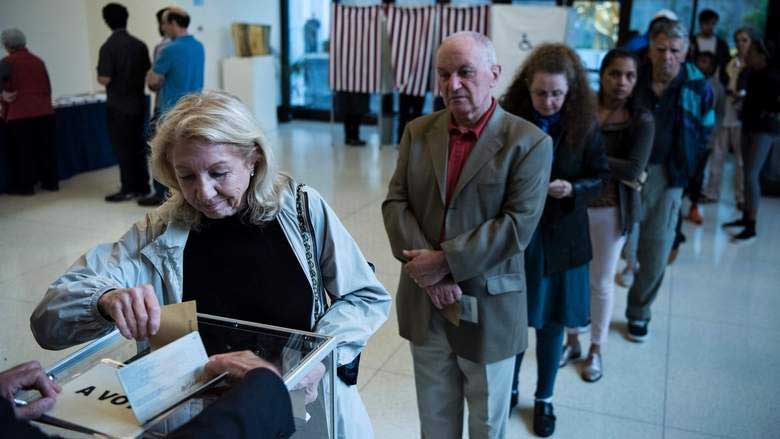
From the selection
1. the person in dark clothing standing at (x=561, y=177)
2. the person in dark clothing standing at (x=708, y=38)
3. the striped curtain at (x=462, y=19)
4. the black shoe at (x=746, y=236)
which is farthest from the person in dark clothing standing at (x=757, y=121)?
the striped curtain at (x=462, y=19)

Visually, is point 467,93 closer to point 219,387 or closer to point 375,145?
point 219,387

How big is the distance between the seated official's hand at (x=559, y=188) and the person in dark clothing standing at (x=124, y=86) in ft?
14.4

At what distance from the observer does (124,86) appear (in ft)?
18.8

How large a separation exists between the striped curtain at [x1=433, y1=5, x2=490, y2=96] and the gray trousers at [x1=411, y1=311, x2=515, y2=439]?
6.13 meters

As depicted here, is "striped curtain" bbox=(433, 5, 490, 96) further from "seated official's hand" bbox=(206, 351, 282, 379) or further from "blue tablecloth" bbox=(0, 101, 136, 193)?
"seated official's hand" bbox=(206, 351, 282, 379)

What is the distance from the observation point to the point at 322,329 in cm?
136

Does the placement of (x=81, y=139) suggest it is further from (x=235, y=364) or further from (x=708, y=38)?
(x=235, y=364)

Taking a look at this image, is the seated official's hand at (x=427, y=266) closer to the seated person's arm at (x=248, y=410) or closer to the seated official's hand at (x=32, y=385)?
the seated person's arm at (x=248, y=410)

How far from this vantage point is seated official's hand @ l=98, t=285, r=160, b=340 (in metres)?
1.12

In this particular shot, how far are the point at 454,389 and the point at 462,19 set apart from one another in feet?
21.9

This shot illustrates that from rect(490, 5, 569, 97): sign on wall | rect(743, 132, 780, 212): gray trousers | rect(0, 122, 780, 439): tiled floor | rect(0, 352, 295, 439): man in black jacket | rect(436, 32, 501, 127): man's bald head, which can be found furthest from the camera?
rect(490, 5, 569, 97): sign on wall

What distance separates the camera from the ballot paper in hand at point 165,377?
0.94 metres

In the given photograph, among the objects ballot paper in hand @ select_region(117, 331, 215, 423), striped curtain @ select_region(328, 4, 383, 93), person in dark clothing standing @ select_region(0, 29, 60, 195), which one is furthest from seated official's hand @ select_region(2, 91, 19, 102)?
ballot paper in hand @ select_region(117, 331, 215, 423)

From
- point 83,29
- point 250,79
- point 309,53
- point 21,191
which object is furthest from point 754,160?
point 309,53
